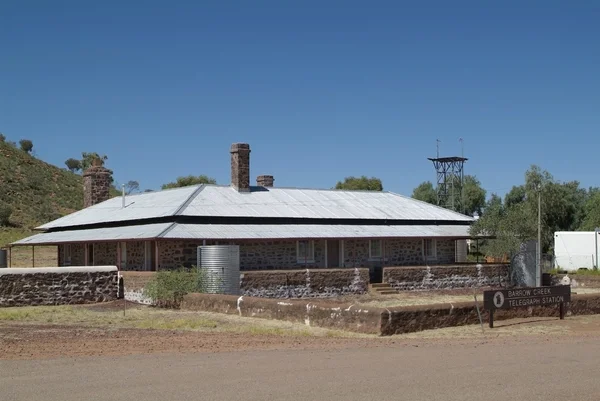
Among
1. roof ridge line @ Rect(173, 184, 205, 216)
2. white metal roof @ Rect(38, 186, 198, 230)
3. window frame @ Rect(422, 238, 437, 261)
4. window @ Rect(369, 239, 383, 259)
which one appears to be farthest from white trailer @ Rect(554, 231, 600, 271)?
white metal roof @ Rect(38, 186, 198, 230)

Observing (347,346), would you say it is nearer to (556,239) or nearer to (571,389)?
(571,389)

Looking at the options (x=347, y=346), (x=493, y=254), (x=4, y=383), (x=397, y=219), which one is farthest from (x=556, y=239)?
(x=4, y=383)

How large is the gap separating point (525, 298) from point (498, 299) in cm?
120

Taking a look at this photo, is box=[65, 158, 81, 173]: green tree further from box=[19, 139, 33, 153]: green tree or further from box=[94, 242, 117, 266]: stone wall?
box=[94, 242, 117, 266]: stone wall

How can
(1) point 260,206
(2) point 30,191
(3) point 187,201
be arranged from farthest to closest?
(2) point 30,191 → (1) point 260,206 → (3) point 187,201

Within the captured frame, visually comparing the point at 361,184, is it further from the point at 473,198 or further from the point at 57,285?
the point at 57,285

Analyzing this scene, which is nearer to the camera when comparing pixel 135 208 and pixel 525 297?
pixel 525 297

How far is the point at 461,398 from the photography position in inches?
380

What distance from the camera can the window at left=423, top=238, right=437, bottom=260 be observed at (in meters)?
35.4

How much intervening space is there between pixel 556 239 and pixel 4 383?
40.2m

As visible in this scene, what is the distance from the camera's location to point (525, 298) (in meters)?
19.5

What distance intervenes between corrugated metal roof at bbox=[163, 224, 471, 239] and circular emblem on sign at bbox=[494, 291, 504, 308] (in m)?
12.2

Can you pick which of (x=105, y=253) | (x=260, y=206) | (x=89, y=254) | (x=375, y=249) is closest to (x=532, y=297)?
(x=375, y=249)

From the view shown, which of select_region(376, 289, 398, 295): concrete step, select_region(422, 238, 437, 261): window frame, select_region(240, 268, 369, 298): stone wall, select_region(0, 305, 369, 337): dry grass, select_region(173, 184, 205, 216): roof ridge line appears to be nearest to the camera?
select_region(0, 305, 369, 337): dry grass
